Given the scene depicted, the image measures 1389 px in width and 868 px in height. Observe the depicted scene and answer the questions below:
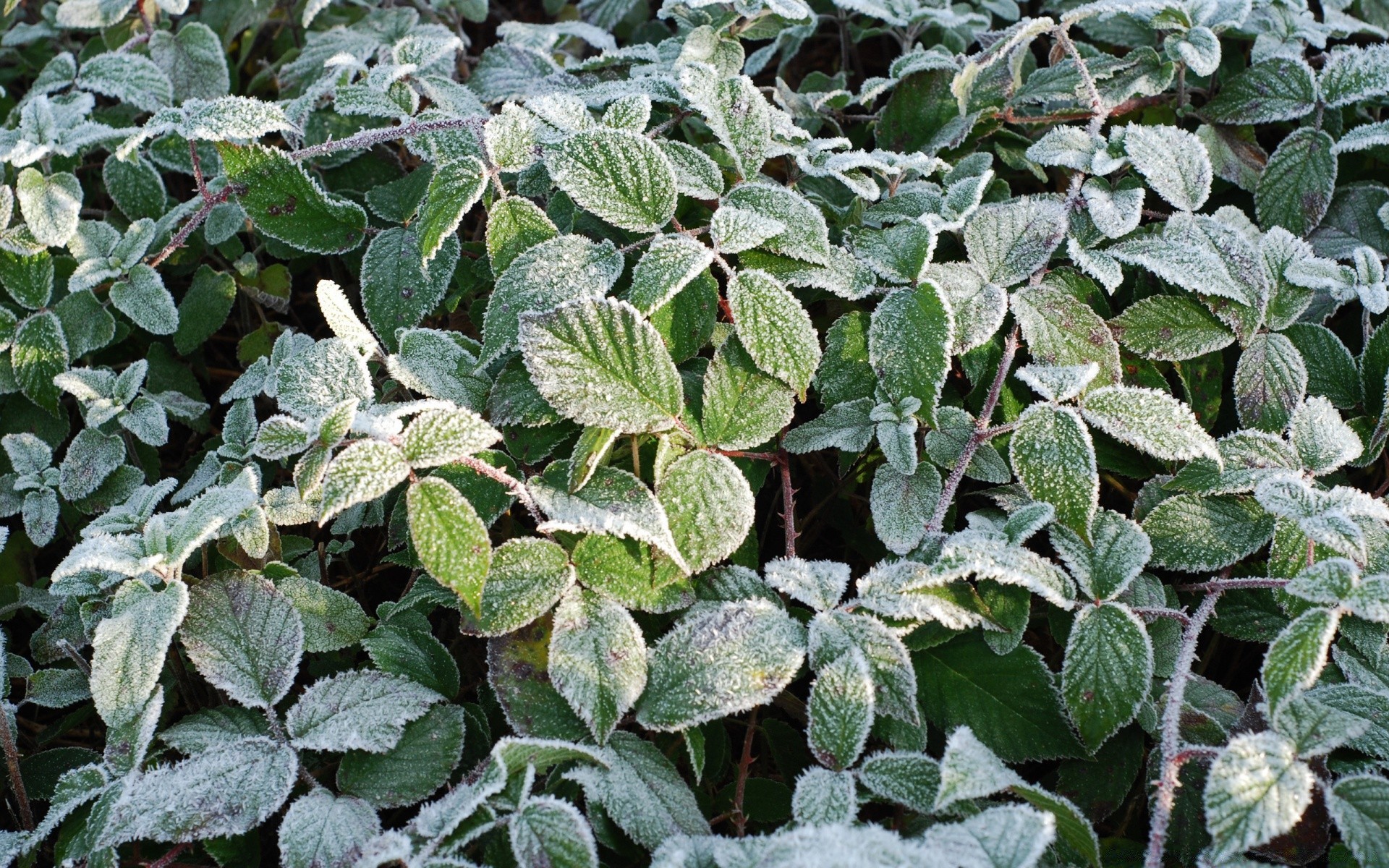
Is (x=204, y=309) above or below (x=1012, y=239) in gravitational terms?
below

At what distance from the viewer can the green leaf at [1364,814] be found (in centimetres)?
110

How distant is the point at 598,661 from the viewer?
4.08ft

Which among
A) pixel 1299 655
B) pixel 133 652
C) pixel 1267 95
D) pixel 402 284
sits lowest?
pixel 133 652

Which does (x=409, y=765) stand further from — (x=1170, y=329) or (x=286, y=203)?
(x=1170, y=329)

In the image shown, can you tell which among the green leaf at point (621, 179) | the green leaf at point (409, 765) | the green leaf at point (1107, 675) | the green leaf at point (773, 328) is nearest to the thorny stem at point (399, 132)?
the green leaf at point (621, 179)

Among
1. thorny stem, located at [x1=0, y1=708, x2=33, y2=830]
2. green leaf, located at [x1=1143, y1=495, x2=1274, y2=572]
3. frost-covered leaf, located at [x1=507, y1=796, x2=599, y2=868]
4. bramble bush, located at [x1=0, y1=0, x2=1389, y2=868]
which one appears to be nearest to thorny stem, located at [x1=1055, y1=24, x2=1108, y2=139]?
bramble bush, located at [x1=0, y1=0, x2=1389, y2=868]

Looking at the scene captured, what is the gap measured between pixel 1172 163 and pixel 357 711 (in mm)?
1428

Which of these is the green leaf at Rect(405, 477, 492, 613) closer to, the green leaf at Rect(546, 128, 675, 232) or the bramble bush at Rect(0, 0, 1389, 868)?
the bramble bush at Rect(0, 0, 1389, 868)

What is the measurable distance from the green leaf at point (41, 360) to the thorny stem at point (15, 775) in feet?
2.03

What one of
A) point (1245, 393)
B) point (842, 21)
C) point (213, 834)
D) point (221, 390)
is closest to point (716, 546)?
point (213, 834)

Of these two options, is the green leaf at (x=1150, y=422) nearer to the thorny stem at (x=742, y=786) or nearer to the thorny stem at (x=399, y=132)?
the thorny stem at (x=742, y=786)

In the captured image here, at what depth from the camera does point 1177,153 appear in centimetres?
164

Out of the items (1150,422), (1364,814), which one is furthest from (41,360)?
(1364,814)

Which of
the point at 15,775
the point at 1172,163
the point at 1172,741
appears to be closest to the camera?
the point at 1172,741
